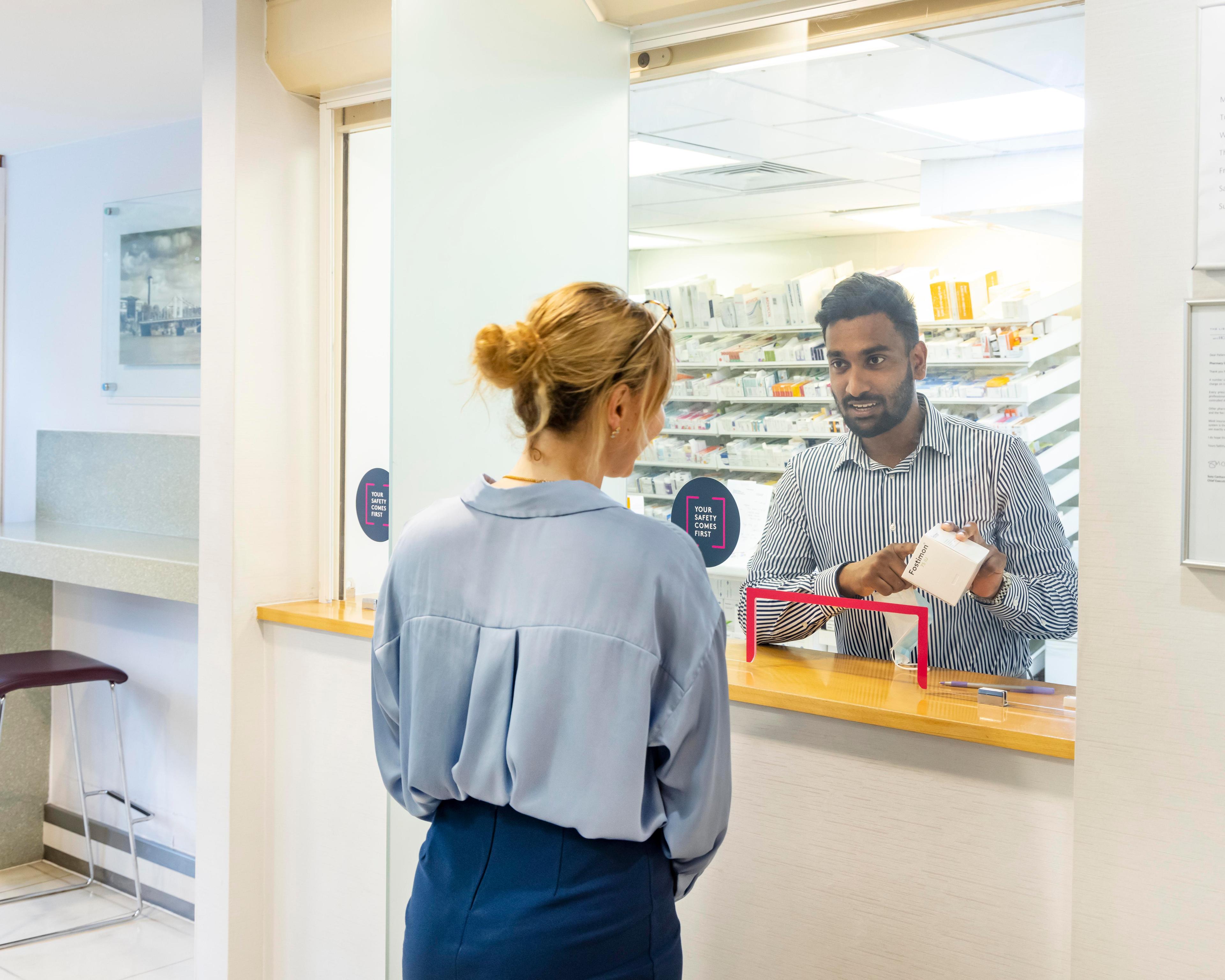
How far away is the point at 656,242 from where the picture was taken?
7.45ft

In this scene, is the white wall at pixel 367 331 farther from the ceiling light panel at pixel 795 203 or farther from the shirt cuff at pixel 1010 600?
the shirt cuff at pixel 1010 600

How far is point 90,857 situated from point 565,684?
3094 millimetres

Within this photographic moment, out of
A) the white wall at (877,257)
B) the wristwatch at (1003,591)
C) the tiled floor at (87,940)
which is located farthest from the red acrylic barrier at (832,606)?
the tiled floor at (87,940)

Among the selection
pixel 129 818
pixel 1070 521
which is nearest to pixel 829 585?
pixel 1070 521

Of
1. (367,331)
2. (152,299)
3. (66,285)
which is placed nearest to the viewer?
(367,331)

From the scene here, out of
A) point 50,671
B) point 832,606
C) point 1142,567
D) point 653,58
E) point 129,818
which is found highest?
point 653,58

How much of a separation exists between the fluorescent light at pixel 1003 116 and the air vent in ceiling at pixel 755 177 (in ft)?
0.61

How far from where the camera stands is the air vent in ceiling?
2033 millimetres

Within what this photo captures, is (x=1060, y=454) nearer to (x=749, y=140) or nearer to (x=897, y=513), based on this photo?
(x=897, y=513)

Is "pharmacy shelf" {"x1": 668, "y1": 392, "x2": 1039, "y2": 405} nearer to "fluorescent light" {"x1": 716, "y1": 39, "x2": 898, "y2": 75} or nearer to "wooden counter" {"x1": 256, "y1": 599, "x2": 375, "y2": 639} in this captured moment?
"fluorescent light" {"x1": 716, "y1": 39, "x2": 898, "y2": 75}

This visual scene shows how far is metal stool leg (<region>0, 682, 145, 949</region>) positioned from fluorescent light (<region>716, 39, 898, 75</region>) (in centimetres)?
255

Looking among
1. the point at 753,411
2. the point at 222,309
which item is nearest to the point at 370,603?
the point at 222,309

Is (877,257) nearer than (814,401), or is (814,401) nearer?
(877,257)

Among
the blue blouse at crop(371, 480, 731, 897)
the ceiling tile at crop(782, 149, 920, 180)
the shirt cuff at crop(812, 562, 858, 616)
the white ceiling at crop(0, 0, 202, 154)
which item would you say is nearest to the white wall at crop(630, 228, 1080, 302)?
the ceiling tile at crop(782, 149, 920, 180)
